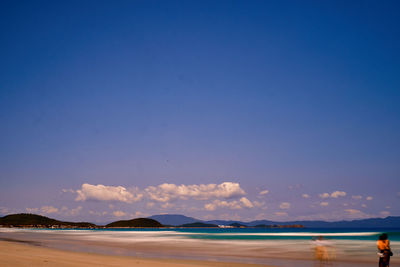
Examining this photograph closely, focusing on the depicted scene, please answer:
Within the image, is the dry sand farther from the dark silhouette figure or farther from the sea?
the dark silhouette figure

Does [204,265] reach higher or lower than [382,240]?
lower

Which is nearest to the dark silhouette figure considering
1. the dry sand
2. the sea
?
the sea

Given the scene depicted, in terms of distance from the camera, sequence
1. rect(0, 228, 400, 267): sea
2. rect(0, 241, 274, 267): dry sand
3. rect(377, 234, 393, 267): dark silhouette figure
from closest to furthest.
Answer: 1. rect(377, 234, 393, 267): dark silhouette figure
2. rect(0, 241, 274, 267): dry sand
3. rect(0, 228, 400, 267): sea

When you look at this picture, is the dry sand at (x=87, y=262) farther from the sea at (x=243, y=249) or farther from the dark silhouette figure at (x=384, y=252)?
the dark silhouette figure at (x=384, y=252)

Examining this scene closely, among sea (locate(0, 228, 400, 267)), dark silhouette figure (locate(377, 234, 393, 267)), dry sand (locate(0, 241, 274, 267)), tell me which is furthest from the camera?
sea (locate(0, 228, 400, 267))

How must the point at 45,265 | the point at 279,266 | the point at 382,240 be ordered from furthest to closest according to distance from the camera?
the point at 279,266
the point at 45,265
the point at 382,240

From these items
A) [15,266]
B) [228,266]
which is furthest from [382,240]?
[15,266]

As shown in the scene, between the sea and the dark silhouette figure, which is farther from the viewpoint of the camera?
the sea

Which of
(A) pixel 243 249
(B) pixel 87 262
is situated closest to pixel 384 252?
(B) pixel 87 262

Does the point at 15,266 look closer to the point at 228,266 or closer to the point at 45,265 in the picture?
the point at 45,265

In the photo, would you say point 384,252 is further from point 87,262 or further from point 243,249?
point 243,249

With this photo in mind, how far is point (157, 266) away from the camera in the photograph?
20453 millimetres

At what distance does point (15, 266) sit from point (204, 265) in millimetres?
10523

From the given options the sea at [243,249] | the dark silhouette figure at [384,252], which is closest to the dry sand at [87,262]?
the sea at [243,249]
